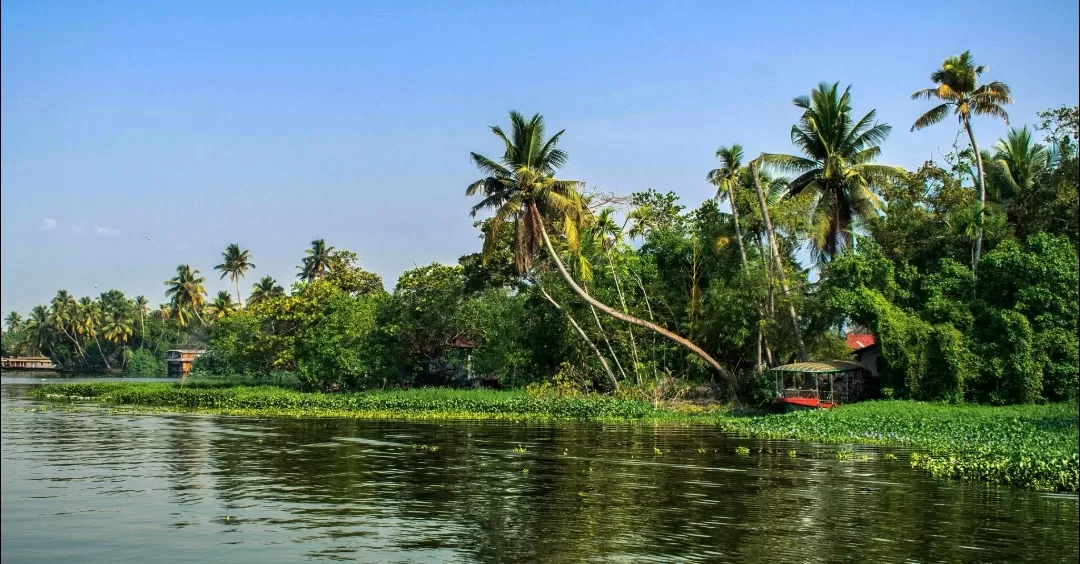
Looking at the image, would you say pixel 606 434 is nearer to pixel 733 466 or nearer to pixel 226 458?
pixel 733 466

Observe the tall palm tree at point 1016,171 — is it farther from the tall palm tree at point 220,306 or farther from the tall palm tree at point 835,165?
the tall palm tree at point 220,306

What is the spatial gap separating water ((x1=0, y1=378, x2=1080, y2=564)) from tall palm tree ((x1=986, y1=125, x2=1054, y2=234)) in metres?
19.9

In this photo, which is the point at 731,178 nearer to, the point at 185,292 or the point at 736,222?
the point at 736,222

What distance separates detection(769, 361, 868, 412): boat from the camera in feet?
109

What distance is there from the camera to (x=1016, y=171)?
39.2m

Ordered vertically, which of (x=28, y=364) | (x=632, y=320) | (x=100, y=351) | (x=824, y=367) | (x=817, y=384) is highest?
(x=632, y=320)

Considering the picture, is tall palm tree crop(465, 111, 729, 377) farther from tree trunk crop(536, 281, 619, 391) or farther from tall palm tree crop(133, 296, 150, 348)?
tall palm tree crop(133, 296, 150, 348)

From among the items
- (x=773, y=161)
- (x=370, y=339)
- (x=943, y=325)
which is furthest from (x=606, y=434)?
(x=370, y=339)

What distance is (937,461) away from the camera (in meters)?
19.2

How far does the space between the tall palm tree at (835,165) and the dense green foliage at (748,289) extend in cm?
9

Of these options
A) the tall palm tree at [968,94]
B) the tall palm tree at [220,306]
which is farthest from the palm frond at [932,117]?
the tall palm tree at [220,306]

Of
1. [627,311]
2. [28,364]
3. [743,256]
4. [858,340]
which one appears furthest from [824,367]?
[28,364]

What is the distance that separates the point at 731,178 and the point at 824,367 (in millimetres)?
8911

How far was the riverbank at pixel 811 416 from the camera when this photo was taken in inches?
712
